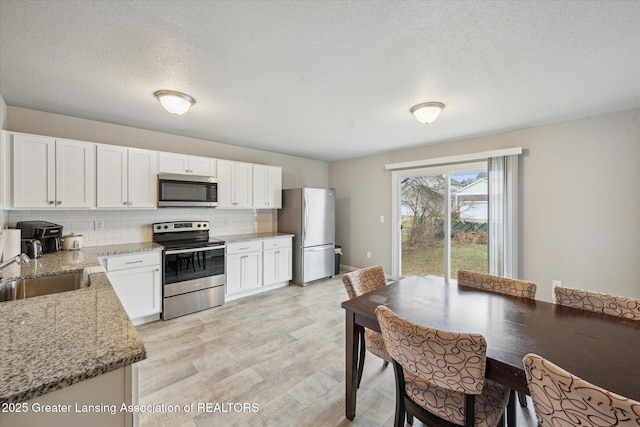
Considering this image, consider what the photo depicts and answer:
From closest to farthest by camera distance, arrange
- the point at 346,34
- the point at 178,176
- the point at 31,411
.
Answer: the point at 31,411, the point at 346,34, the point at 178,176

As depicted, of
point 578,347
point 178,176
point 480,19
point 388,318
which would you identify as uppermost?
point 480,19

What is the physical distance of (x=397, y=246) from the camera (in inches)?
190

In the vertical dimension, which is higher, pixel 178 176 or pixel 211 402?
pixel 178 176

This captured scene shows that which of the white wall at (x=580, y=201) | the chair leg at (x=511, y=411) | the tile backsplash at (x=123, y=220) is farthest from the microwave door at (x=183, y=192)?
the white wall at (x=580, y=201)

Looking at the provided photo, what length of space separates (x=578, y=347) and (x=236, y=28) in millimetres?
2401

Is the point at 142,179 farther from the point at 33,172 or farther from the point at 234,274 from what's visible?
the point at 234,274

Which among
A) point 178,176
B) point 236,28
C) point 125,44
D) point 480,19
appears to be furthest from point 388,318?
point 178,176

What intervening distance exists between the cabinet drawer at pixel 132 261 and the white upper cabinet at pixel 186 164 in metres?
1.10

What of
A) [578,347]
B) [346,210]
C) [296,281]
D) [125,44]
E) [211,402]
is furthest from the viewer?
[346,210]

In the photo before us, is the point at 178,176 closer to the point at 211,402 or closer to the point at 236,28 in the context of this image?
the point at 236,28

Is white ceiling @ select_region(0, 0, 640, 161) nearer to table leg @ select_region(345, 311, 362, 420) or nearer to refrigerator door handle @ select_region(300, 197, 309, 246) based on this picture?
refrigerator door handle @ select_region(300, 197, 309, 246)

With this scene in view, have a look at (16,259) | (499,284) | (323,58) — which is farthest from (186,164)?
(499,284)

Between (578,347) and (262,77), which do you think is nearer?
(578,347)

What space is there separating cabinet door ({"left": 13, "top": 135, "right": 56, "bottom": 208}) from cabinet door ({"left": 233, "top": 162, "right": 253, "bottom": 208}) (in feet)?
6.57
